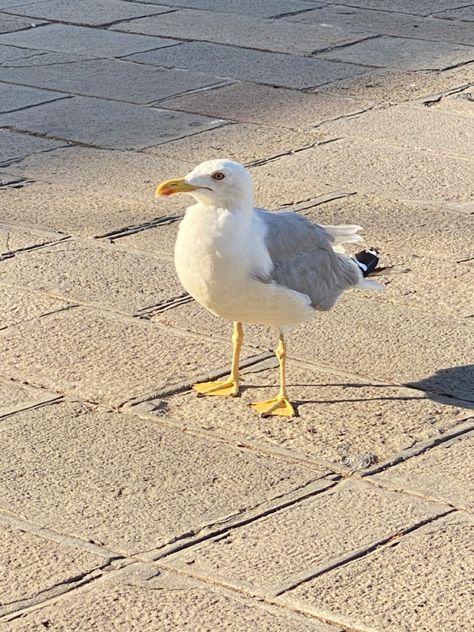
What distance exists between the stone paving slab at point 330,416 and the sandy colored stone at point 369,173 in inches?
80.5

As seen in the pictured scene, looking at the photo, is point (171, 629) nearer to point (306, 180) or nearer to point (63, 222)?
point (63, 222)

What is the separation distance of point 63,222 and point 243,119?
2.00 meters

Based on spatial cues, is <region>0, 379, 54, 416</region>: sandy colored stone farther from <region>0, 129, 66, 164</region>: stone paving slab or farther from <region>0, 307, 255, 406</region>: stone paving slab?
<region>0, 129, 66, 164</region>: stone paving slab

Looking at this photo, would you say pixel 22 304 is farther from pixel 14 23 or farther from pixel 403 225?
pixel 14 23

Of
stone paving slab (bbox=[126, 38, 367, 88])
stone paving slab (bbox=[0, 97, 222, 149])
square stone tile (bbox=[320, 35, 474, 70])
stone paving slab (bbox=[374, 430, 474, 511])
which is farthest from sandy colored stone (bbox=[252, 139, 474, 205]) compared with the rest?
stone paving slab (bbox=[374, 430, 474, 511])

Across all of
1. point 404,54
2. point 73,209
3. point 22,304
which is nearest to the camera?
point 22,304

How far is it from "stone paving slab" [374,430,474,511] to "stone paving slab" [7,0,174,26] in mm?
6868

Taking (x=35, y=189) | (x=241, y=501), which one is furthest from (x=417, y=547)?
(x=35, y=189)

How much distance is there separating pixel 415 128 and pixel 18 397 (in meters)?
3.99

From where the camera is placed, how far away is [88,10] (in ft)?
36.0

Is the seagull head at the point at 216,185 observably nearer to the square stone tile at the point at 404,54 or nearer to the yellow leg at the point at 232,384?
the yellow leg at the point at 232,384

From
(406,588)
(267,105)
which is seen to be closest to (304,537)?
(406,588)

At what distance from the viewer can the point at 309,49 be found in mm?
9750

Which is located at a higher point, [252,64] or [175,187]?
[175,187]
